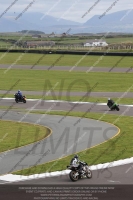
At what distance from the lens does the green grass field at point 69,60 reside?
97.9m

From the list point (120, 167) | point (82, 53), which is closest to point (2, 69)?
point (82, 53)

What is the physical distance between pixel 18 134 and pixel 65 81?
122 ft

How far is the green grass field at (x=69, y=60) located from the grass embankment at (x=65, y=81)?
1287cm

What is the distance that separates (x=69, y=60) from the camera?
10475 cm

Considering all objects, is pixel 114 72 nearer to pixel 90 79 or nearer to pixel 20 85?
pixel 90 79

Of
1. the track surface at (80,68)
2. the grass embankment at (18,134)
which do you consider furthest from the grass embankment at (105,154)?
the track surface at (80,68)

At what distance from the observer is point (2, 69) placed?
→ 94938 millimetres

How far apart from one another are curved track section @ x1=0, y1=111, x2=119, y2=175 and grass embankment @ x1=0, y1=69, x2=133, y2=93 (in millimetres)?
22275

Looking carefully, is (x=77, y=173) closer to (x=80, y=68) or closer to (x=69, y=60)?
(x=80, y=68)

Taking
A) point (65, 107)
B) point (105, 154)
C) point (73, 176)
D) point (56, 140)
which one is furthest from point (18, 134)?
point (65, 107)

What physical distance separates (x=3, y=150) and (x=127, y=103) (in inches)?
914

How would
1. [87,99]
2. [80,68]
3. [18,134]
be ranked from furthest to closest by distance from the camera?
[80,68]
[87,99]
[18,134]

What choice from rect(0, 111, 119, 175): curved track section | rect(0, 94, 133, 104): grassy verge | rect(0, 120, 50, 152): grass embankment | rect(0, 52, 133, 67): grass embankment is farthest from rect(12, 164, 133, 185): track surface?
rect(0, 52, 133, 67): grass embankment

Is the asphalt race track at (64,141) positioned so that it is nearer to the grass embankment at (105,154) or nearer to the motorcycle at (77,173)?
the motorcycle at (77,173)
